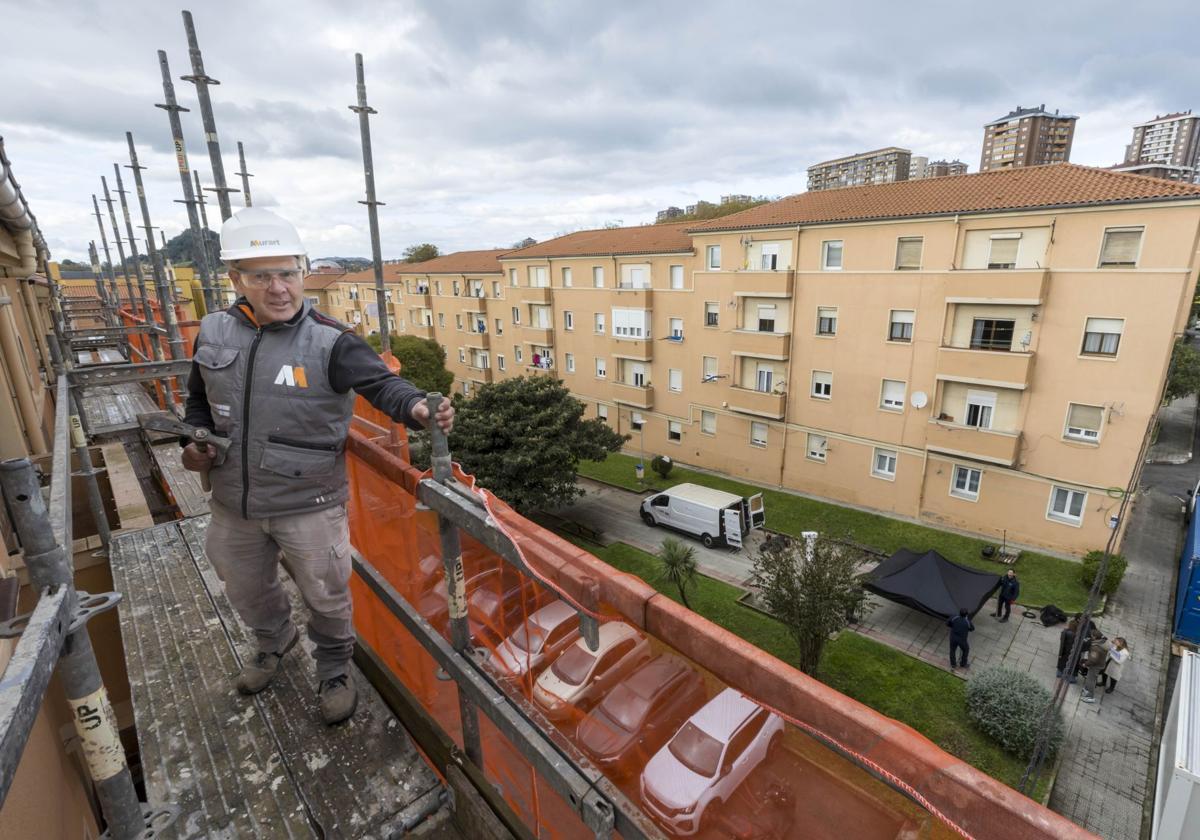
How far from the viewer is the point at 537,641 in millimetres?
2498

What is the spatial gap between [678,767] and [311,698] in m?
2.48

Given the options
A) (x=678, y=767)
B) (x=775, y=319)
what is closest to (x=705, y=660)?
(x=678, y=767)

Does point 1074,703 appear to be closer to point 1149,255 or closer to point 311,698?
point 1149,255

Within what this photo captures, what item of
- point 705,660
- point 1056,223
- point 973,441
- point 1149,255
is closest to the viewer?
point 705,660

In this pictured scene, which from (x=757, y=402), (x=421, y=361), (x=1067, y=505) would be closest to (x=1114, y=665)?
(x=1067, y=505)

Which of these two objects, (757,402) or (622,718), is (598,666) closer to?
(622,718)

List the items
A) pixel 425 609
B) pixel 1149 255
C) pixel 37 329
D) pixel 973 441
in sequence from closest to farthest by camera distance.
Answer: pixel 425 609
pixel 37 329
pixel 1149 255
pixel 973 441

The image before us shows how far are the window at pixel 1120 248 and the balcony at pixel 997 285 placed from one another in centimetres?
112

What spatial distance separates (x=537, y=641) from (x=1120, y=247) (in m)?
17.3

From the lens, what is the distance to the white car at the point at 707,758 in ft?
5.77

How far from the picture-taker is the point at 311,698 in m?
3.40

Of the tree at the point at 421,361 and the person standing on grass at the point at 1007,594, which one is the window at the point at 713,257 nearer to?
the person standing on grass at the point at 1007,594

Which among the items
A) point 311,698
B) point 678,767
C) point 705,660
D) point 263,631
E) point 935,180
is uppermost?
point 935,180

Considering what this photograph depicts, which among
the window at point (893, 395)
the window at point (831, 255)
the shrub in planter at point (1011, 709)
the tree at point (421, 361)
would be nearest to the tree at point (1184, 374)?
the window at point (893, 395)
